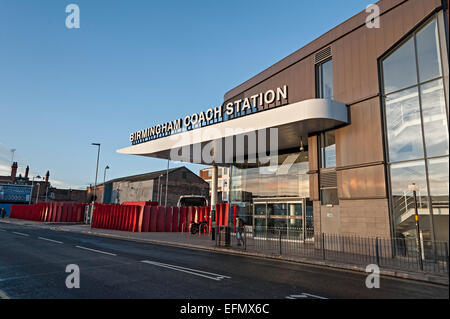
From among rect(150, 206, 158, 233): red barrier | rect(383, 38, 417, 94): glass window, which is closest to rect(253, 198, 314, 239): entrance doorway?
Answer: rect(383, 38, 417, 94): glass window

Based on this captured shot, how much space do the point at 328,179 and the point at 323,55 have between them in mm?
7953

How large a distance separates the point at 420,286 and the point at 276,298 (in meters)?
5.09

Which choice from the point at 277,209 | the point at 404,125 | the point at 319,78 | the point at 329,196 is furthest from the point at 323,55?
Answer: the point at 277,209

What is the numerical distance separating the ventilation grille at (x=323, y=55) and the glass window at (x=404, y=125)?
507cm

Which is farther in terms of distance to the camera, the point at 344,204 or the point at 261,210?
the point at 261,210

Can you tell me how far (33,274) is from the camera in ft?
29.7

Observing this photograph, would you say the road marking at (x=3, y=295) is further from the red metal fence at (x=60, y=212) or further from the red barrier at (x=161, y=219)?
the red metal fence at (x=60, y=212)

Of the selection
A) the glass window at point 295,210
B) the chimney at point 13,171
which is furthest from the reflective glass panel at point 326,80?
the chimney at point 13,171

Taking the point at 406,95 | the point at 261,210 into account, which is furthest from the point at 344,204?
the point at 261,210

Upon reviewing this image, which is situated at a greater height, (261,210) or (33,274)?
(261,210)

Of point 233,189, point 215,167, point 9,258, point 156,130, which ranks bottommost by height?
point 9,258

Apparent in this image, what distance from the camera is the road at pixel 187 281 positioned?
23.4 feet

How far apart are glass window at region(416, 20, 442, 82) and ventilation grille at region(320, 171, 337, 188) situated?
21.9 ft

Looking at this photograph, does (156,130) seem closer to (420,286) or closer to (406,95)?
(406,95)
